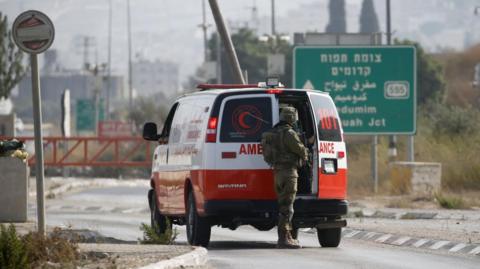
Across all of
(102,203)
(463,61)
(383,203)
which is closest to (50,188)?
(102,203)

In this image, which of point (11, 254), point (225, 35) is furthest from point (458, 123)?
point (11, 254)

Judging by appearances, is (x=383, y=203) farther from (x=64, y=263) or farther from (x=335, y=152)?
Result: (x=64, y=263)

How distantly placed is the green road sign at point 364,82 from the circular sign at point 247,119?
1882 cm

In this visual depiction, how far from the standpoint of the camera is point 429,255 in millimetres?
19375

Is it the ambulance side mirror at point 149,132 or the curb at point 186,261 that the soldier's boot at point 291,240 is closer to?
the curb at point 186,261

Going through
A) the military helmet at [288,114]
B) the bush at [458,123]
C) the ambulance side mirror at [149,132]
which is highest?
the military helmet at [288,114]

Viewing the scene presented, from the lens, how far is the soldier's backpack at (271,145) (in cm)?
1969

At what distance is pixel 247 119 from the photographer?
20219 millimetres

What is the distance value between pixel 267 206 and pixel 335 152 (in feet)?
3.90

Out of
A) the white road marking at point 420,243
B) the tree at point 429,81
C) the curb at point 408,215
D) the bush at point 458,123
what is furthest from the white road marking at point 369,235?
the tree at point 429,81

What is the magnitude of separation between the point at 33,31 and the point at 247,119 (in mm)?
3112

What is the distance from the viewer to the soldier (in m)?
19.7

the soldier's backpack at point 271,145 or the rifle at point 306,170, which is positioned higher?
the soldier's backpack at point 271,145

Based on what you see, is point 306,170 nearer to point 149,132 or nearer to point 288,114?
point 288,114
